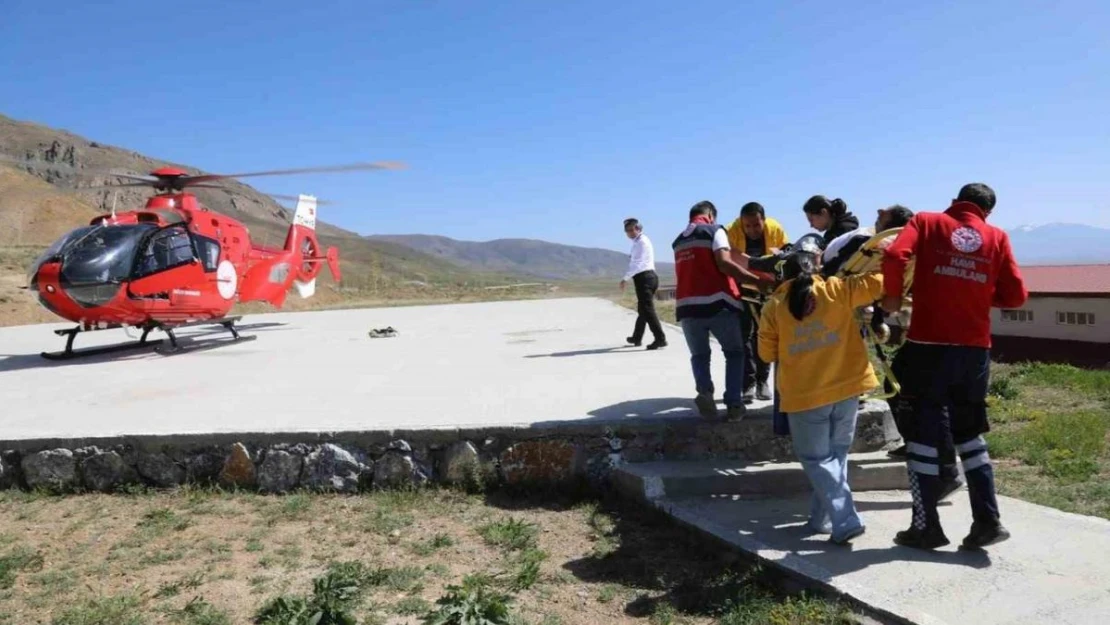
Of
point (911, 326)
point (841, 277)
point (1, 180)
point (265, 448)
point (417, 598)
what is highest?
point (1, 180)

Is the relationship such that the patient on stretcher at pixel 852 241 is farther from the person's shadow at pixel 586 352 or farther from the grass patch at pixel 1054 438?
the person's shadow at pixel 586 352

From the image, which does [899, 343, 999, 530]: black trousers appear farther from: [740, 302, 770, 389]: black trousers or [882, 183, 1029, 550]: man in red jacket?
[740, 302, 770, 389]: black trousers

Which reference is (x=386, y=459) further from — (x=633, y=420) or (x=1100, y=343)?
(x=1100, y=343)

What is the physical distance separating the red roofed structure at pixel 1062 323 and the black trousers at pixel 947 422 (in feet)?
30.1

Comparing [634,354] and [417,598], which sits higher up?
[634,354]

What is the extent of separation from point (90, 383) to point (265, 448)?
4235mm

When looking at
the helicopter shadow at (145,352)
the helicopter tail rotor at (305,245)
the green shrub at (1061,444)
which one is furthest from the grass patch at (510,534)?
the helicopter tail rotor at (305,245)

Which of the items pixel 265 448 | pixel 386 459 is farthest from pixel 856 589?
pixel 265 448

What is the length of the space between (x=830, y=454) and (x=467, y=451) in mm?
2399

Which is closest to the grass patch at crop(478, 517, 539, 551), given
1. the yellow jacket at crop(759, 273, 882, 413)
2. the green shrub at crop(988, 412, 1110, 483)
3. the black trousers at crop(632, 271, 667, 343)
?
the yellow jacket at crop(759, 273, 882, 413)

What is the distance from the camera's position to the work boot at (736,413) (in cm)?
525

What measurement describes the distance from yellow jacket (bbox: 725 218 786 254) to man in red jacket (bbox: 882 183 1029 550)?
202 cm

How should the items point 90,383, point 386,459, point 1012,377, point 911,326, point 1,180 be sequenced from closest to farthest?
1. point 911,326
2. point 386,459
3. point 90,383
4. point 1012,377
5. point 1,180

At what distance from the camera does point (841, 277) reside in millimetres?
4246
